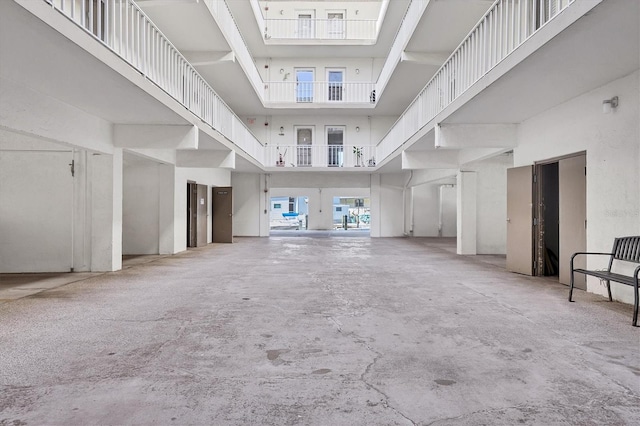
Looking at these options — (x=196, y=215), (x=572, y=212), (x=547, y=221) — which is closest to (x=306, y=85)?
(x=196, y=215)

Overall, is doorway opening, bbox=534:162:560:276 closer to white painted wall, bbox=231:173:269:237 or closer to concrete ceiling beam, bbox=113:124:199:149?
concrete ceiling beam, bbox=113:124:199:149

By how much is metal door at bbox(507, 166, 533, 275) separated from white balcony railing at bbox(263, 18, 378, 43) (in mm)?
15351

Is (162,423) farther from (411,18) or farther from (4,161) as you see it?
(411,18)

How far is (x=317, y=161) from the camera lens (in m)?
22.8

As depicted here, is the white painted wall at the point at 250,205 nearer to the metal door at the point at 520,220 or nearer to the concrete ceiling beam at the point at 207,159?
the concrete ceiling beam at the point at 207,159

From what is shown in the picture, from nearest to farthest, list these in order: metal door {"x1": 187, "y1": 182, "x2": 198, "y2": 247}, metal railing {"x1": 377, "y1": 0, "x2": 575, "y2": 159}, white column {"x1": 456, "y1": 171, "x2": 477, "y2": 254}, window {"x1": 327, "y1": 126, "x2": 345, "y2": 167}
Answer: metal railing {"x1": 377, "y1": 0, "x2": 575, "y2": 159} < white column {"x1": 456, "y1": 171, "x2": 477, "y2": 254} < metal door {"x1": 187, "y1": 182, "x2": 198, "y2": 247} < window {"x1": 327, "y1": 126, "x2": 345, "y2": 167}

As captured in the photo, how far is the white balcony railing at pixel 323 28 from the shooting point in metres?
22.6

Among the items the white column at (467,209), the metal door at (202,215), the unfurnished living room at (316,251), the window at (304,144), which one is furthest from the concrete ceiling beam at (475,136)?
the window at (304,144)

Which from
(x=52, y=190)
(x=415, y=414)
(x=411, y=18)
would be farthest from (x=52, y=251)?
(x=411, y=18)

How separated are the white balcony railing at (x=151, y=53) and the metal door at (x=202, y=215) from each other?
449cm

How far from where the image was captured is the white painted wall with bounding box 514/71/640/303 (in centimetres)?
641

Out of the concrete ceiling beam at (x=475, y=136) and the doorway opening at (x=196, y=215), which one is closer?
the concrete ceiling beam at (x=475, y=136)

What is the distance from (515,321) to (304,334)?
117 inches

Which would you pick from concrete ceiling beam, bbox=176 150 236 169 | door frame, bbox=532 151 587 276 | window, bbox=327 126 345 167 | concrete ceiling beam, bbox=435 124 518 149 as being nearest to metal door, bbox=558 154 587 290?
door frame, bbox=532 151 587 276
